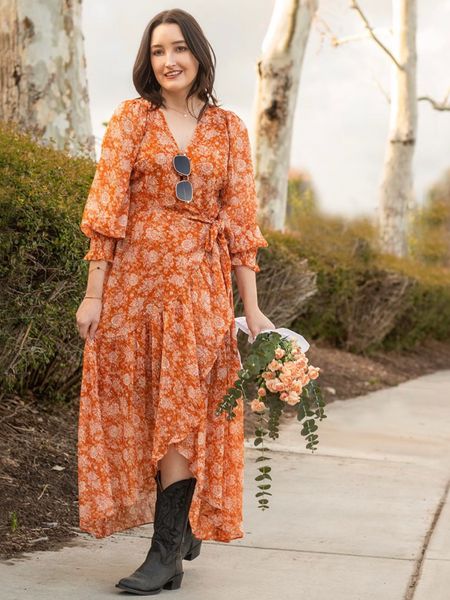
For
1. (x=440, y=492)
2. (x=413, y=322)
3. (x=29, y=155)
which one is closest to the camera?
(x=29, y=155)

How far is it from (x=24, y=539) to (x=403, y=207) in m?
18.8

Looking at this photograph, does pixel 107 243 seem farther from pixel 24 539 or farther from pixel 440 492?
pixel 440 492

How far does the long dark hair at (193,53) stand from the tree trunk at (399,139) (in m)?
18.5

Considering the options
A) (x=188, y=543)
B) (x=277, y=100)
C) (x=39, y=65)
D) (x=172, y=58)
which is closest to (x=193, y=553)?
Result: (x=188, y=543)

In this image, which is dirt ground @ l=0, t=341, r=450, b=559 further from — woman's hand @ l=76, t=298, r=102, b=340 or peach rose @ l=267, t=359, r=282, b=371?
peach rose @ l=267, t=359, r=282, b=371

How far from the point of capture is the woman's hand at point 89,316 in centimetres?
406

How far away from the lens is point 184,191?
13.5ft

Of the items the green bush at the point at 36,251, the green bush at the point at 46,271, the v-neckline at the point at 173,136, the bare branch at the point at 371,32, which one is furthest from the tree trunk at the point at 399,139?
the v-neckline at the point at 173,136

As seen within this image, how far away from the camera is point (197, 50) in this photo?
13.8ft

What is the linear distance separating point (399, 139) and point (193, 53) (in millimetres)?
19024

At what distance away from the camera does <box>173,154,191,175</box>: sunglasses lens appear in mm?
4098

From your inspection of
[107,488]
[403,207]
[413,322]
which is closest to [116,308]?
[107,488]

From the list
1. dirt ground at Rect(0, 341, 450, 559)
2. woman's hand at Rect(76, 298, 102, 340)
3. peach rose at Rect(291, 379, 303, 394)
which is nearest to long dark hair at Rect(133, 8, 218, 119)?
woman's hand at Rect(76, 298, 102, 340)

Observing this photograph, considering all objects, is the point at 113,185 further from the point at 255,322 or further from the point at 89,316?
the point at 255,322
